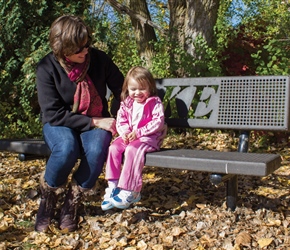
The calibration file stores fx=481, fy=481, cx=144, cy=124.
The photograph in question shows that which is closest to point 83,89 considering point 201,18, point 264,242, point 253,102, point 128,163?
point 128,163

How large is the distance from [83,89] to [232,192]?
4.46 feet

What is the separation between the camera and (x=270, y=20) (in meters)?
7.28

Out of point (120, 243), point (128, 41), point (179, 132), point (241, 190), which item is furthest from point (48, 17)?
point (120, 243)

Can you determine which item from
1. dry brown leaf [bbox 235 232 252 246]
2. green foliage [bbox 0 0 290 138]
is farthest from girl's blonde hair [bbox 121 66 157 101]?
green foliage [bbox 0 0 290 138]

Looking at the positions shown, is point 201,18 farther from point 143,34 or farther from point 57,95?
point 57,95

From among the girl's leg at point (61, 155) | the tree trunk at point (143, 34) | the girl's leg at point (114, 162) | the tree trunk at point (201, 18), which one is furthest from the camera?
the tree trunk at point (143, 34)

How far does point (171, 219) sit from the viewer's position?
141 inches

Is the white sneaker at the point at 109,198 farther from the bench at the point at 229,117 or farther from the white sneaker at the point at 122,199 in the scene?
the bench at the point at 229,117

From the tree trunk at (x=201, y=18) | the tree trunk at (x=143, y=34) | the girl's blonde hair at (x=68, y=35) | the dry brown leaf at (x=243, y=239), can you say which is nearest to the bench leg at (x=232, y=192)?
the dry brown leaf at (x=243, y=239)

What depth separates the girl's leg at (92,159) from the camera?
3.39 metres

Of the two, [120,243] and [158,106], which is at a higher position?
[158,106]

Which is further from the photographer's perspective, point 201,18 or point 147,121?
point 201,18

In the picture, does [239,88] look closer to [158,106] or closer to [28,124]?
[158,106]

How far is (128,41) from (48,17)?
154 cm
